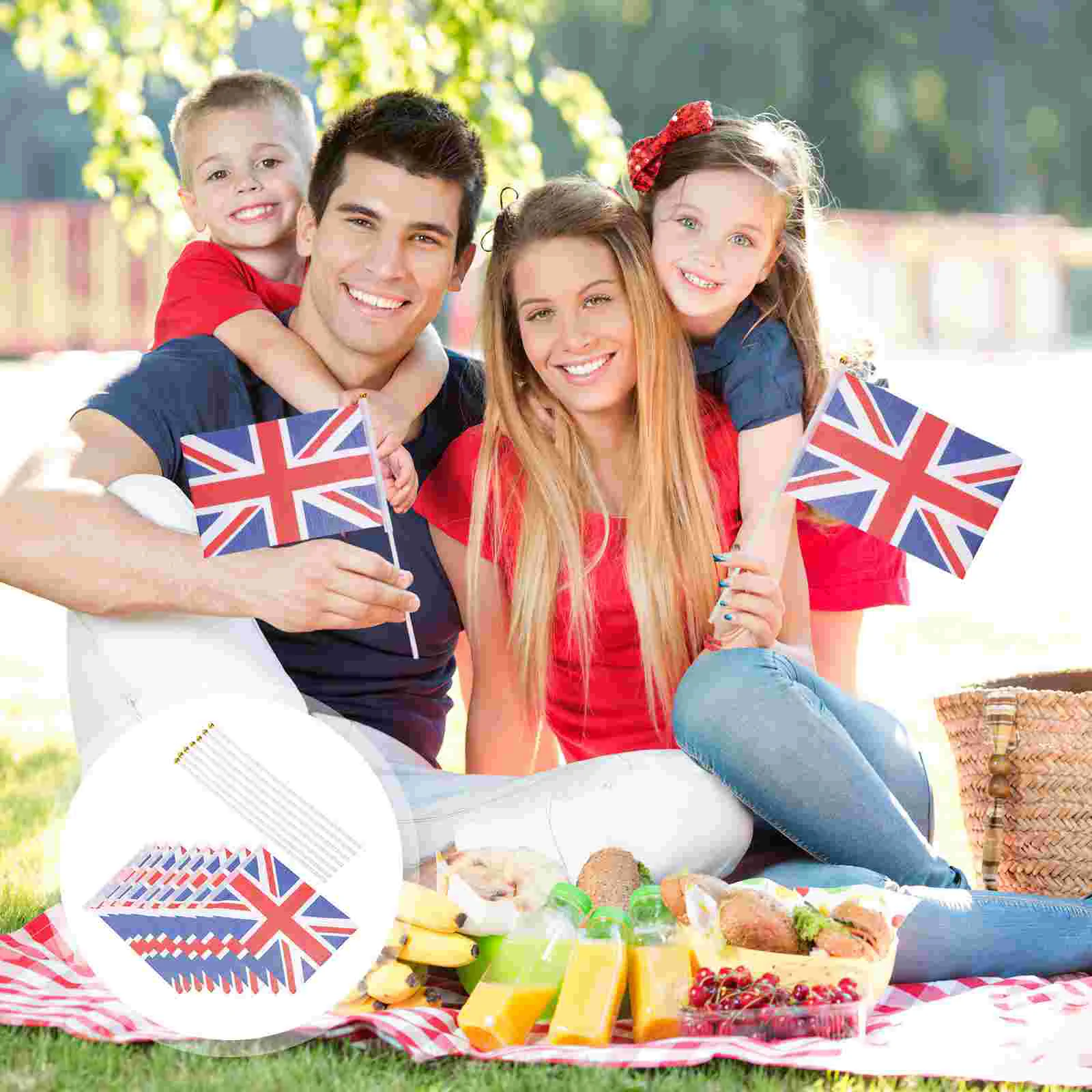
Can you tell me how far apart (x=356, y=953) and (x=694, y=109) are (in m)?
2.04

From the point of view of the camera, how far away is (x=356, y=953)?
9.05 ft

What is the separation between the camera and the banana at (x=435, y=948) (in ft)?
9.40

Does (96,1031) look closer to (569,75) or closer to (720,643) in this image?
(720,643)

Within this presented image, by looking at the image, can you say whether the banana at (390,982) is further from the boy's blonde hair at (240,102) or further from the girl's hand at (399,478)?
the boy's blonde hair at (240,102)

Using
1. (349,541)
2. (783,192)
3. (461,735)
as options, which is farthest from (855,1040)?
(461,735)

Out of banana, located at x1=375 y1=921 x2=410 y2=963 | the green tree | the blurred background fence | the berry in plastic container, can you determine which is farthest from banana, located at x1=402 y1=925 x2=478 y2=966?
the blurred background fence

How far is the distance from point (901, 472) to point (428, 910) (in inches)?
50.1

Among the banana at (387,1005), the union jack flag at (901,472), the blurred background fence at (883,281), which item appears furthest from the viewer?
the blurred background fence at (883,281)

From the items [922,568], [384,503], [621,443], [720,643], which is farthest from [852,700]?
[922,568]

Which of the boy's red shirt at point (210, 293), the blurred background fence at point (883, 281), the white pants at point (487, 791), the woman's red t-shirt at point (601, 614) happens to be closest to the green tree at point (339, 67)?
the boy's red shirt at point (210, 293)

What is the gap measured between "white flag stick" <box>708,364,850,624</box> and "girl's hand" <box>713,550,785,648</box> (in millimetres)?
22

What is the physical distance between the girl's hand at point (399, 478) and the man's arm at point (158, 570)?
0.43 meters

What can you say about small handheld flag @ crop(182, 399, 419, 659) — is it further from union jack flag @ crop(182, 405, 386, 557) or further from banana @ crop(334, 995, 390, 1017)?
banana @ crop(334, 995, 390, 1017)

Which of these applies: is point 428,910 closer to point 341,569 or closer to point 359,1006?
point 359,1006
